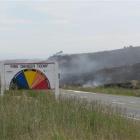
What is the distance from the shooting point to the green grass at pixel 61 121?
10055mm

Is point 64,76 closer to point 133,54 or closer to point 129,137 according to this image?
point 133,54

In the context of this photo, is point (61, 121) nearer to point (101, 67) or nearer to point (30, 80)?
point (30, 80)

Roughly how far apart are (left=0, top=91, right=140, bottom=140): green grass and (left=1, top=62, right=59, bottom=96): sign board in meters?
2.07

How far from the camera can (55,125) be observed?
408 inches

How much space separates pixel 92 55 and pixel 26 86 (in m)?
34.6

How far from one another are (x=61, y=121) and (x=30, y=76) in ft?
13.7

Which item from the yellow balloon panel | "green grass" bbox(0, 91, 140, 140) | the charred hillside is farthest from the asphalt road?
the charred hillside

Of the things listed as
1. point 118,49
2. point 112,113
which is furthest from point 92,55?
point 112,113

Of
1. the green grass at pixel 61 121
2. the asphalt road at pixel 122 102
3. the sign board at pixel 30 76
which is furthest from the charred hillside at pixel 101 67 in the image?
the green grass at pixel 61 121

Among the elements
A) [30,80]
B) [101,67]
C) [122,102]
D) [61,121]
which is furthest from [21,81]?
[101,67]

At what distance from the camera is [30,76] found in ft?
48.8

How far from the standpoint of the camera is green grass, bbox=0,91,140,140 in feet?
33.0

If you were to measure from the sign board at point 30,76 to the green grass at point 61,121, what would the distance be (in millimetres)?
2066

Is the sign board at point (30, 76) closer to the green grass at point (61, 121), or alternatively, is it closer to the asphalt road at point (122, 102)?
the asphalt road at point (122, 102)
